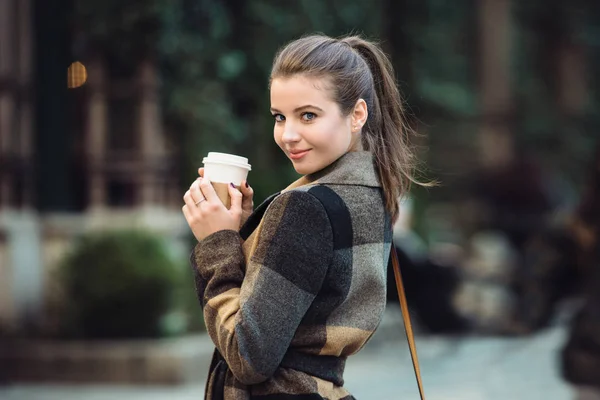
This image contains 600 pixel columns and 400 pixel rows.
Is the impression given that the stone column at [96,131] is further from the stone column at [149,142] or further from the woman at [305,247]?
the woman at [305,247]

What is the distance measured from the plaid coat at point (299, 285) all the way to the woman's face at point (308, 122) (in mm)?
47

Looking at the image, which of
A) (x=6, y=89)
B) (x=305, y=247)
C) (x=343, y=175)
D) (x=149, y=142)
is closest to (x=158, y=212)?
(x=149, y=142)

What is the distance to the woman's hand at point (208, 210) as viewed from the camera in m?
2.27

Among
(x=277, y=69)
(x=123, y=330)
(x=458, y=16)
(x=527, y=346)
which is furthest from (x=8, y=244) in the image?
(x=277, y=69)

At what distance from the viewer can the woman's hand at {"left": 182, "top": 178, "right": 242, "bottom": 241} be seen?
2271mm

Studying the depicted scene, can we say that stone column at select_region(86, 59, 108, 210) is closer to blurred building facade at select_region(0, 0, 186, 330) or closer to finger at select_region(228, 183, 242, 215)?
blurred building facade at select_region(0, 0, 186, 330)

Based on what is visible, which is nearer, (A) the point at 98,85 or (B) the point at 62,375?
(B) the point at 62,375

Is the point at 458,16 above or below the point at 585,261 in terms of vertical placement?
above

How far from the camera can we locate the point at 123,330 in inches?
325

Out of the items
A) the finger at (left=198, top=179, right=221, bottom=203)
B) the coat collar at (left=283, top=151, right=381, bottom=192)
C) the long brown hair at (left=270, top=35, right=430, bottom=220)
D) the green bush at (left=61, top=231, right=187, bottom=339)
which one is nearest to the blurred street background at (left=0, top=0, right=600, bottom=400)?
the green bush at (left=61, top=231, right=187, bottom=339)

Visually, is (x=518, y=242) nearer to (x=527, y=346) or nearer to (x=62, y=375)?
(x=527, y=346)

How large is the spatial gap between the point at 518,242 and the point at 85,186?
6743 millimetres

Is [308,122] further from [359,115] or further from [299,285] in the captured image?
[299,285]

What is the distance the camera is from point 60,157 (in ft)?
29.9
